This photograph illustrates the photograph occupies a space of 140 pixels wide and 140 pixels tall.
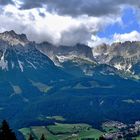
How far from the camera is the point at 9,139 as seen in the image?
1793 inches

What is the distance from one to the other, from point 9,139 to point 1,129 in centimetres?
138

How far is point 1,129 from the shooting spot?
152ft
